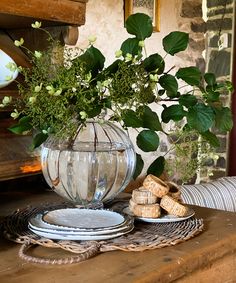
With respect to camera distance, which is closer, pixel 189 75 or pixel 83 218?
pixel 83 218

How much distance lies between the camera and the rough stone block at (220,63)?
3.07m

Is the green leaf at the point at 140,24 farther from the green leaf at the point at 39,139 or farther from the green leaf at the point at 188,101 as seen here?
the green leaf at the point at 39,139

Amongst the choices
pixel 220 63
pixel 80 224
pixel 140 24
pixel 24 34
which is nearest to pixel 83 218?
pixel 80 224

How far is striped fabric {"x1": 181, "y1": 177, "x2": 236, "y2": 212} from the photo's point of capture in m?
1.62

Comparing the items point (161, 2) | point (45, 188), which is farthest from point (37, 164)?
point (161, 2)

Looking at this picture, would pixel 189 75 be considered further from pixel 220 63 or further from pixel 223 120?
pixel 220 63

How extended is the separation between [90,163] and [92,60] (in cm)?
24

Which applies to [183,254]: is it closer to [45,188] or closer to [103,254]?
[103,254]

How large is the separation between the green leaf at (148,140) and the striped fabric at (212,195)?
1.55 feet

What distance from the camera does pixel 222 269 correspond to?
0.96 meters

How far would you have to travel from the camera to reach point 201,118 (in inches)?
44.4

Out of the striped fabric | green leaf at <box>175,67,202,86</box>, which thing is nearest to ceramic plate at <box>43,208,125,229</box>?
green leaf at <box>175,67,202,86</box>

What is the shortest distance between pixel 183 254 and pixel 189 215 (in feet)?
0.68

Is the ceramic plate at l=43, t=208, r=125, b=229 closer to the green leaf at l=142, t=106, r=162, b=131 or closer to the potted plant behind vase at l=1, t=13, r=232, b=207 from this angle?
the potted plant behind vase at l=1, t=13, r=232, b=207
